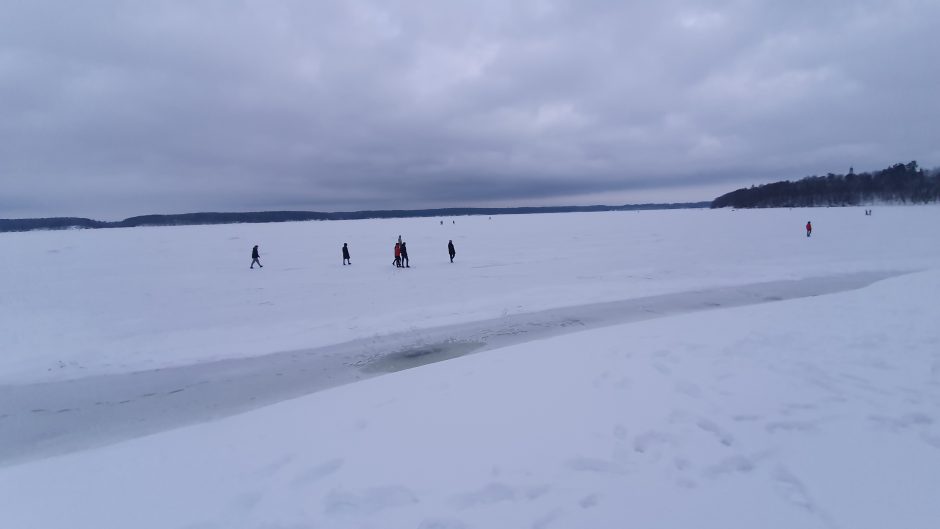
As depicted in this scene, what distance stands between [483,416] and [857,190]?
145 meters

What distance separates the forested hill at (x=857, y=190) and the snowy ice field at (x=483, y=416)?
120m

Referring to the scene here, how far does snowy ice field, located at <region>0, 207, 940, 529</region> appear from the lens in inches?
134

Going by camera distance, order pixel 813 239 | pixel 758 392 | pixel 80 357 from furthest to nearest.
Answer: pixel 813 239 → pixel 80 357 → pixel 758 392

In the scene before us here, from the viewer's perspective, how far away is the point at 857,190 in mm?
112875

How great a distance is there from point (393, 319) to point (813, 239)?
28738 mm

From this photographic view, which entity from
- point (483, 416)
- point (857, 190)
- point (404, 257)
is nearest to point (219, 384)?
point (483, 416)

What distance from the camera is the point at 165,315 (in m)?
12.7

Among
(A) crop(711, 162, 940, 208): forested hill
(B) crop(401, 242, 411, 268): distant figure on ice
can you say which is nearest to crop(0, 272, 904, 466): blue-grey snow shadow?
(B) crop(401, 242, 411, 268): distant figure on ice

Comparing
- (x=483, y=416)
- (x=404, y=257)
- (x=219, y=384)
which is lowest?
(x=219, y=384)

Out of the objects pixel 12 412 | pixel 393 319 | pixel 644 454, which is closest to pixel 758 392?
pixel 644 454

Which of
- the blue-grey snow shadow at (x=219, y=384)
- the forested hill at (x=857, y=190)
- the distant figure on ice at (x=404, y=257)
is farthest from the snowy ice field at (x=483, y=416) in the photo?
the forested hill at (x=857, y=190)

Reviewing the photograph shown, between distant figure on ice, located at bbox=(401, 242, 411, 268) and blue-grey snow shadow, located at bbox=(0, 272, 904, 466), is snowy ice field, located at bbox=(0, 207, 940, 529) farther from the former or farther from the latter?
distant figure on ice, located at bbox=(401, 242, 411, 268)

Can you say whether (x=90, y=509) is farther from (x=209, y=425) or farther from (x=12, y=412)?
(x=12, y=412)

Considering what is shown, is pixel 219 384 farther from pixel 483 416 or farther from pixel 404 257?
pixel 404 257
